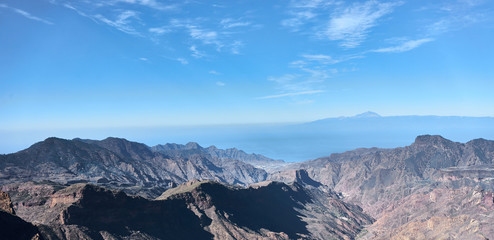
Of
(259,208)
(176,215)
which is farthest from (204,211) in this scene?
(259,208)

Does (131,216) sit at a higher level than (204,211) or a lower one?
higher

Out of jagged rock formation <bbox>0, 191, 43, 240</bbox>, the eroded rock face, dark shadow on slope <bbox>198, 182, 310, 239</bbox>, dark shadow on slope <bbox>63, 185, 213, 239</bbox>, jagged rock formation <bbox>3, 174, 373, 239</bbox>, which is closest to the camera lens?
jagged rock formation <bbox>0, 191, 43, 240</bbox>

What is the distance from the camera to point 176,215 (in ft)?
366

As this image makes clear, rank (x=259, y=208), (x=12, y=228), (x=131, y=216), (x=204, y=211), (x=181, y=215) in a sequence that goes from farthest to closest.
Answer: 1. (x=259, y=208)
2. (x=204, y=211)
3. (x=181, y=215)
4. (x=131, y=216)
5. (x=12, y=228)

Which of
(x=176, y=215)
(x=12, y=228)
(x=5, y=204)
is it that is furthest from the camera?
(x=176, y=215)

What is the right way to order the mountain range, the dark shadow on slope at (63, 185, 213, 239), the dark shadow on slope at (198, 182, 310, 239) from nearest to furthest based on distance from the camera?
the dark shadow on slope at (63, 185, 213, 239) → the mountain range → the dark shadow on slope at (198, 182, 310, 239)

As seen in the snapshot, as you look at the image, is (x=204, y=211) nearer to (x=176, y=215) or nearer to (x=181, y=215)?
(x=181, y=215)

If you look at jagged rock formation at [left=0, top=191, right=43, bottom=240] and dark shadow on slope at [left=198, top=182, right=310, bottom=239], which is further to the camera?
dark shadow on slope at [left=198, top=182, right=310, bottom=239]

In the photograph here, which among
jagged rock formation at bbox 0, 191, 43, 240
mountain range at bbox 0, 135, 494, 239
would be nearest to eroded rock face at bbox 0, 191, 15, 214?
jagged rock formation at bbox 0, 191, 43, 240

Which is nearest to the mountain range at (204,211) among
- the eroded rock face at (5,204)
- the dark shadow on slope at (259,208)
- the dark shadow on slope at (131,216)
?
the eroded rock face at (5,204)

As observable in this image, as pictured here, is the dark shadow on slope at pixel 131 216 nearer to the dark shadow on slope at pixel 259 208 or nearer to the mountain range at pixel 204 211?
the mountain range at pixel 204 211

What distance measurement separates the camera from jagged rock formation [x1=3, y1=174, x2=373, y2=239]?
87250mm

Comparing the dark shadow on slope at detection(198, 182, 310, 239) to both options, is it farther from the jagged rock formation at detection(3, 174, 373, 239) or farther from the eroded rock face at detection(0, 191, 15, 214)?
the eroded rock face at detection(0, 191, 15, 214)


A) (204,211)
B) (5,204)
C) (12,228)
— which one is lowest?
(204,211)
